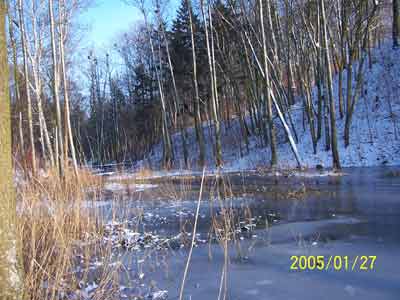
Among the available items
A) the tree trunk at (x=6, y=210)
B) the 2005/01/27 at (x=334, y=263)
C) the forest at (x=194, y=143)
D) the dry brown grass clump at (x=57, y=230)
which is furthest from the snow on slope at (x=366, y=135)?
the tree trunk at (x=6, y=210)

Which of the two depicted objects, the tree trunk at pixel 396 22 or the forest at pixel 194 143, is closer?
the forest at pixel 194 143

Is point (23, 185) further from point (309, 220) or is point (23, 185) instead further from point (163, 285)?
point (309, 220)

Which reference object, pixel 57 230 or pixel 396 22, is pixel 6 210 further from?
pixel 396 22

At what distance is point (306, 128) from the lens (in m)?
18.8

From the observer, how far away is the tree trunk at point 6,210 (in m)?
1.79

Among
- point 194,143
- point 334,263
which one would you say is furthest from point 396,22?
point 334,263

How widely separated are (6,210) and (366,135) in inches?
607

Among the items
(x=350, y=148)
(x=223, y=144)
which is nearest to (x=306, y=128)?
(x=350, y=148)

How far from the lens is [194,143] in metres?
28.7

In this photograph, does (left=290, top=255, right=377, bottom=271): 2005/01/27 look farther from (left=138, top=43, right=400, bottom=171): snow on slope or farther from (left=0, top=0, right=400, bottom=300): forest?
(left=138, top=43, right=400, bottom=171): snow on slope

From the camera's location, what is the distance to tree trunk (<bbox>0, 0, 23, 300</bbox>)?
70.6 inches

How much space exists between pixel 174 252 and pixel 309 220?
200 cm

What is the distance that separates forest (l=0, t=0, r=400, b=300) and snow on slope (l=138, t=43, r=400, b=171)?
0.09m

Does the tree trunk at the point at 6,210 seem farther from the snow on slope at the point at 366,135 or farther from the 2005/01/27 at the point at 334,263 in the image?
the snow on slope at the point at 366,135
